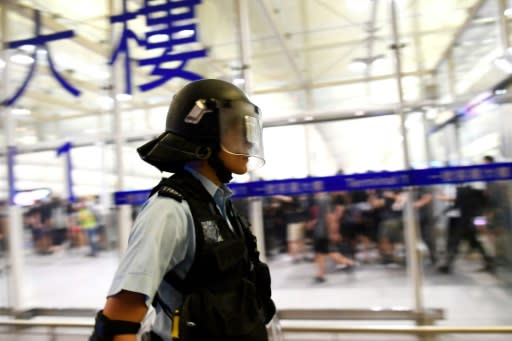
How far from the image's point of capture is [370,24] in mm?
3916

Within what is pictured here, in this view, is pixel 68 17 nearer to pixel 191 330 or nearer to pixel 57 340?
pixel 57 340

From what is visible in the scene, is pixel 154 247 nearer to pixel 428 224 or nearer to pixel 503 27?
pixel 503 27

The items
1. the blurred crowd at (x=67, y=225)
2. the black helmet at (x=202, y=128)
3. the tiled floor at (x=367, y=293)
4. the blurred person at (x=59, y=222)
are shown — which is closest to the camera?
the black helmet at (x=202, y=128)

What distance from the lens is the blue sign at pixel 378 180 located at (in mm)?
2818

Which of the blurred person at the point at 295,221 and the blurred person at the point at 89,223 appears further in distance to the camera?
the blurred person at the point at 89,223

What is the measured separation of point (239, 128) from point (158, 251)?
16.8 inches

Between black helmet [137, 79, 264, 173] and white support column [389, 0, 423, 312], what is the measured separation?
7.95 feet

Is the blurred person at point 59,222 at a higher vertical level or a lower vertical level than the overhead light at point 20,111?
lower

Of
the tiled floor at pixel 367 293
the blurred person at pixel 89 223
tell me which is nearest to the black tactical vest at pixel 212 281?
the tiled floor at pixel 367 293

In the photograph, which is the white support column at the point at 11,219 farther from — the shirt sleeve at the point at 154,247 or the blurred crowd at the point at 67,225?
the shirt sleeve at the point at 154,247

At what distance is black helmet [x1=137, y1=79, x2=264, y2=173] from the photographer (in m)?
0.97

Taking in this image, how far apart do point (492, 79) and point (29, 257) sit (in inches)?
302

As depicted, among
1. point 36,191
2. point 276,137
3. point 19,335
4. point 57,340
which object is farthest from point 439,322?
point 36,191

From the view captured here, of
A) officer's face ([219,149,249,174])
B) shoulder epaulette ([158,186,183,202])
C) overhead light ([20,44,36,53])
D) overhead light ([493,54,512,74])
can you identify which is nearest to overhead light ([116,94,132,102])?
overhead light ([20,44,36,53])
